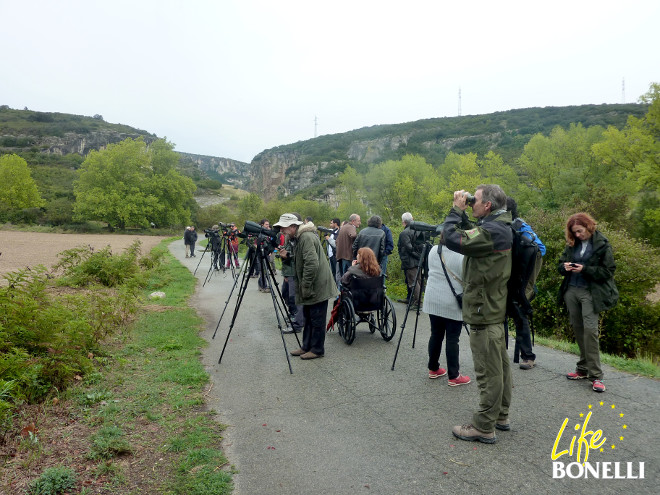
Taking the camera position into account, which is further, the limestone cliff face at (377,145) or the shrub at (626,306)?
the limestone cliff face at (377,145)

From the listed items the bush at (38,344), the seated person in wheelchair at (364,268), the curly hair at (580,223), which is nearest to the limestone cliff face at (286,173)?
the seated person in wheelchair at (364,268)

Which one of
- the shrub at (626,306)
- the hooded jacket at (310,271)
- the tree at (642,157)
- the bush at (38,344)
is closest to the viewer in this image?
the bush at (38,344)

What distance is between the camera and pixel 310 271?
18.5 ft

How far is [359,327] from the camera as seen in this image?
7758 mm

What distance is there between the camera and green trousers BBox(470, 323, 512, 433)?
→ 341 centimetres

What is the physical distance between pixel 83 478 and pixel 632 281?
10.1 metres

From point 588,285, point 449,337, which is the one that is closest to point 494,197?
point 449,337

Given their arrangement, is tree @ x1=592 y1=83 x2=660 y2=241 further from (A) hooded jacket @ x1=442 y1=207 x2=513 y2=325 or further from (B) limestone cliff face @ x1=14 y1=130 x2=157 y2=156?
(B) limestone cliff face @ x1=14 y1=130 x2=157 y2=156

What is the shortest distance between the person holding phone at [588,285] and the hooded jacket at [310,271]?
9.98ft

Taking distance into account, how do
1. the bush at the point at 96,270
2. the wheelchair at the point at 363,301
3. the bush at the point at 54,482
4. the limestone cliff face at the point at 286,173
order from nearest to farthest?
the bush at the point at 54,482 < the wheelchair at the point at 363,301 < the bush at the point at 96,270 < the limestone cliff face at the point at 286,173

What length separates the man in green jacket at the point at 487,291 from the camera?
3289mm

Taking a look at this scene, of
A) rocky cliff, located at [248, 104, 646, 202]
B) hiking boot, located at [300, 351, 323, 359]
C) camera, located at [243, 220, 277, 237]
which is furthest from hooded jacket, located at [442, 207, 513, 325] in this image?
rocky cliff, located at [248, 104, 646, 202]

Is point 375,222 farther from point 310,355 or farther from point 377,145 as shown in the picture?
point 377,145

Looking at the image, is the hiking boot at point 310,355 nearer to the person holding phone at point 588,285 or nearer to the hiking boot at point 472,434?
the hiking boot at point 472,434
